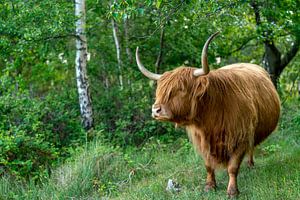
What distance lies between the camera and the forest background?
23.5ft

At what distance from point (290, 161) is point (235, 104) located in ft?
4.93

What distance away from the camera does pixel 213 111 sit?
234 inches

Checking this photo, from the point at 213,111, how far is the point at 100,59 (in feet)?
16.9

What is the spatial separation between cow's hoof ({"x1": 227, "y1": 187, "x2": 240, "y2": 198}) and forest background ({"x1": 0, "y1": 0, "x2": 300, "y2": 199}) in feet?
1.20

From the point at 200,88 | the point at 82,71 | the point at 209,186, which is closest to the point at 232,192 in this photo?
the point at 209,186

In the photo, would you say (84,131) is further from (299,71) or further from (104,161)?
(299,71)

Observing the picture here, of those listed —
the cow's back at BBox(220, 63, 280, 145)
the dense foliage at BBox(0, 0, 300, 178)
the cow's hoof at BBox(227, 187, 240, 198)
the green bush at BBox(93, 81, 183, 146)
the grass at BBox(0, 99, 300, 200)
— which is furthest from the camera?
the green bush at BBox(93, 81, 183, 146)

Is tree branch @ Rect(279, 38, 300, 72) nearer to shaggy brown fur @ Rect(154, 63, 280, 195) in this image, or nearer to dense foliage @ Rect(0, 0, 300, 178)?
dense foliage @ Rect(0, 0, 300, 178)

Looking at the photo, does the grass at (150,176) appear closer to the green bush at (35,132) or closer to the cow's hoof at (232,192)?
the cow's hoof at (232,192)

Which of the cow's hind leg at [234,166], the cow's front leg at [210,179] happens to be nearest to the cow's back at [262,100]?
the cow's hind leg at [234,166]

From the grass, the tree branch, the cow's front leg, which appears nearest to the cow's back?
the grass

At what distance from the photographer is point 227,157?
19.9 ft

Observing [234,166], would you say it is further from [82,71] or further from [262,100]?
[82,71]

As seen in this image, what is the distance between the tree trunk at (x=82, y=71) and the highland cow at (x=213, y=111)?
303 centimetres
